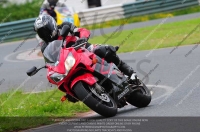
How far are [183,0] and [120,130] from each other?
22.8 m

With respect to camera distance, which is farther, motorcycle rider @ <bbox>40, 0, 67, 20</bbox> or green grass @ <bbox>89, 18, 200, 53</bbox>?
green grass @ <bbox>89, 18, 200, 53</bbox>

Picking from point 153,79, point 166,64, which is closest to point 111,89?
point 153,79

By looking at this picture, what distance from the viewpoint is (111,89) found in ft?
28.8

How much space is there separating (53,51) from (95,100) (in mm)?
1050

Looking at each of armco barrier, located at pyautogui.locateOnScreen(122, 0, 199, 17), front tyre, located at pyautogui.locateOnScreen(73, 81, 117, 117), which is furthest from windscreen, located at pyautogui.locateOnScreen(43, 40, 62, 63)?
armco barrier, located at pyautogui.locateOnScreen(122, 0, 199, 17)

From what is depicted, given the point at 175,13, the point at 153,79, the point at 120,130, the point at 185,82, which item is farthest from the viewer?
the point at 175,13

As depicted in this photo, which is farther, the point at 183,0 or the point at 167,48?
the point at 183,0

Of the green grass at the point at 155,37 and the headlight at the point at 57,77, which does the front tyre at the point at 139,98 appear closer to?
the headlight at the point at 57,77

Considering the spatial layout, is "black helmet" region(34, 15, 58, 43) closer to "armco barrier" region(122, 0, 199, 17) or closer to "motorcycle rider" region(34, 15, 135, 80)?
"motorcycle rider" region(34, 15, 135, 80)

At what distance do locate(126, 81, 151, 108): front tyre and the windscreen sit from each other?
1.25 metres

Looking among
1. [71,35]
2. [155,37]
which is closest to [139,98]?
[71,35]

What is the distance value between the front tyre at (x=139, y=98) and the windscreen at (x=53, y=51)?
125 cm

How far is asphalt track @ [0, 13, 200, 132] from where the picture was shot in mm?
8375

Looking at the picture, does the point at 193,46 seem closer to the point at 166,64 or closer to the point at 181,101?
the point at 166,64
